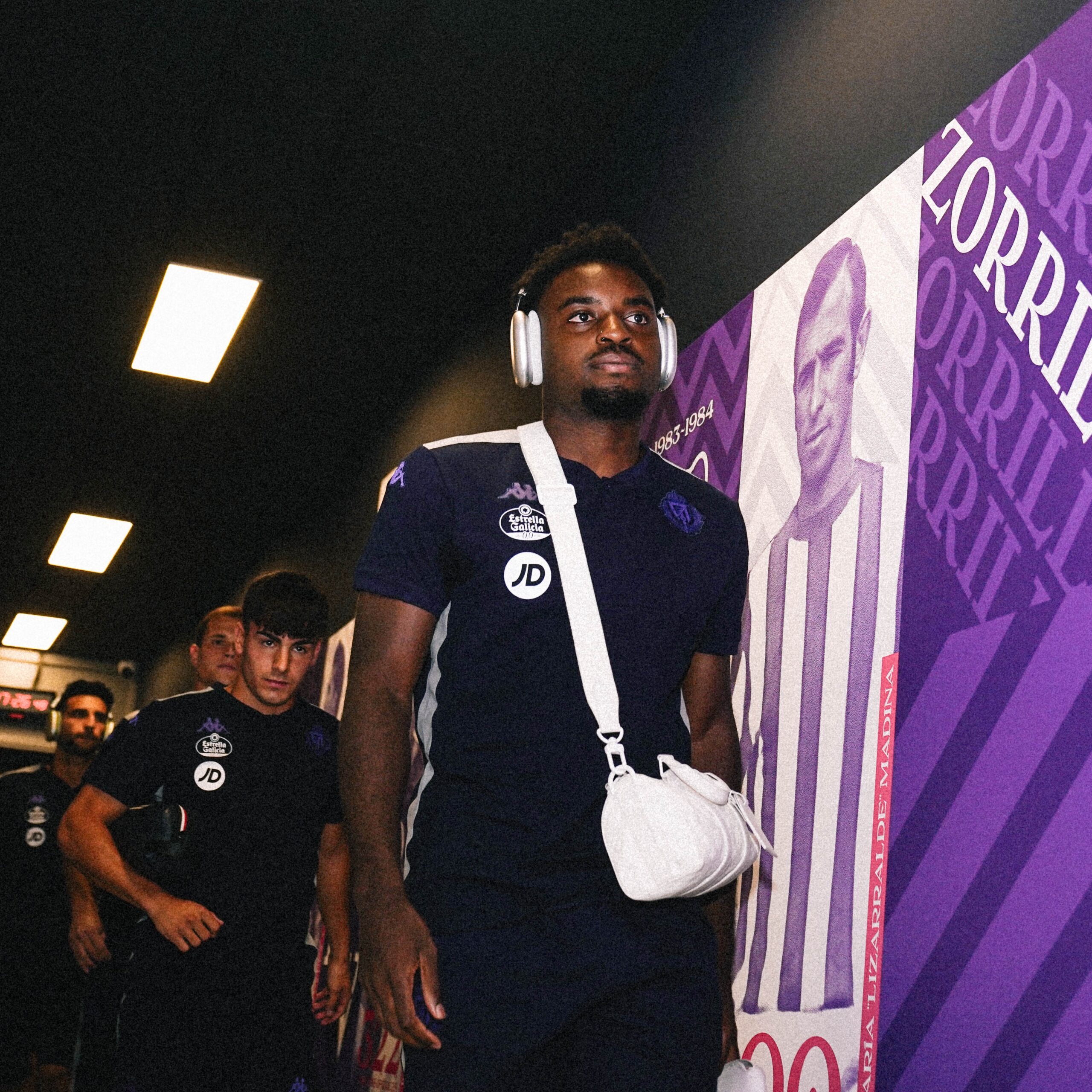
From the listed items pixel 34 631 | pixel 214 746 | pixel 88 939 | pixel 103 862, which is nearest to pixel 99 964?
pixel 88 939

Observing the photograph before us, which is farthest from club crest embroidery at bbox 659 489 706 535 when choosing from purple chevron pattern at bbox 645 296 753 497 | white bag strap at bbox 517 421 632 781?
purple chevron pattern at bbox 645 296 753 497

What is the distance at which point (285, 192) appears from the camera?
468 centimetres

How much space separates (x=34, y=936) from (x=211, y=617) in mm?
1319

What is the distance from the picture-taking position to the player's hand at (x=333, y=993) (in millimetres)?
3182

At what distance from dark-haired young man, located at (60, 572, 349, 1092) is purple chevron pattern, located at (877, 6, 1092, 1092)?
4.64 feet

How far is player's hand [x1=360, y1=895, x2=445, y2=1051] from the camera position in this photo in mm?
1414

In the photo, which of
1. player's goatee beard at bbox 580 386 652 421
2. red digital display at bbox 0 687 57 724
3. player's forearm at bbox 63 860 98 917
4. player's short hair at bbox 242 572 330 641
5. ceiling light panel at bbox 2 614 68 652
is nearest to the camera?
player's goatee beard at bbox 580 386 652 421

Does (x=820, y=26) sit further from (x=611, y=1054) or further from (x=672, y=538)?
(x=611, y=1054)

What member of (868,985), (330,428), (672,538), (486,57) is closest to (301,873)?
(868,985)

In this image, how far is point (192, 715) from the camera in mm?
3105

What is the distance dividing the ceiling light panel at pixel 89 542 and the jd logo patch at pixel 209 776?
562 centimetres

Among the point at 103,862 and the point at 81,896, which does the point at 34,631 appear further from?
the point at 103,862

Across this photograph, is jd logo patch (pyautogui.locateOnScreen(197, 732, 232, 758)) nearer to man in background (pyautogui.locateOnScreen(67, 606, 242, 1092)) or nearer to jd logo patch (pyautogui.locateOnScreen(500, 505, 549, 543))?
man in background (pyautogui.locateOnScreen(67, 606, 242, 1092))

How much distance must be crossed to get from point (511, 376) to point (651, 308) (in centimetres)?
253
